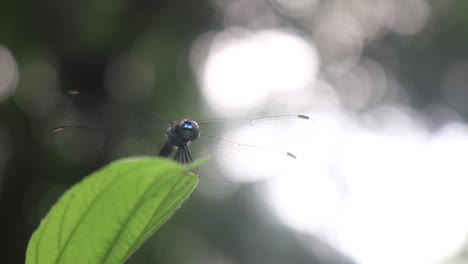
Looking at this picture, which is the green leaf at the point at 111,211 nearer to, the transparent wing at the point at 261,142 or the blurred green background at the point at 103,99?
the transparent wing at the point at 261,142

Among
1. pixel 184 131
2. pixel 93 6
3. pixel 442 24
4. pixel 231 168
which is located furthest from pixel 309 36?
pixel 184 131

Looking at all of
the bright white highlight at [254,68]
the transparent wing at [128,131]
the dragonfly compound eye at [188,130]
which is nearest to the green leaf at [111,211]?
the dragonfly compound eye at [188,130]

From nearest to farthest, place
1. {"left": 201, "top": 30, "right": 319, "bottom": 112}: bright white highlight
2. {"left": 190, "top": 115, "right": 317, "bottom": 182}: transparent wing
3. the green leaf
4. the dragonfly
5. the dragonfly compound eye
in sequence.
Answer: the green leaf → the dragonfly compound eye → the dragonfly → {"left": 190, "top": 115, "right": 317, "bottom": 182}: transparent wing → {"left": 201, "top": 30, "right": 319, "bottom": 112}: bright white highlight

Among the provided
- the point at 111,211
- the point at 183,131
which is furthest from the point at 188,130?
the point at 111,211

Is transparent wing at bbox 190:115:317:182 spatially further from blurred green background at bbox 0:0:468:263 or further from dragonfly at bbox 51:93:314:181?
blurred green background at bbox 0:0:468:263

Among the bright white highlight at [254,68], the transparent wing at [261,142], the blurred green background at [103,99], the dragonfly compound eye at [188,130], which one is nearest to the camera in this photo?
the dragonfly compound eye at [188,130]

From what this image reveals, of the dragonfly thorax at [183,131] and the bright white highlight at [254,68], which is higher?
the bright white highlight at [254,68]

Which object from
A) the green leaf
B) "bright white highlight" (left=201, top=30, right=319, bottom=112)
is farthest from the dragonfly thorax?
"bright white highlight" (left=201, top=30, right=319, bottom=112)

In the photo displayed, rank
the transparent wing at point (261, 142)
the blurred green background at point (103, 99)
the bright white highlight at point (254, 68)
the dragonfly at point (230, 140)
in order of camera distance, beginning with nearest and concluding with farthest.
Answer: the dragonfly at point (230, 140), the transparent wing at point (261, 142), the blurred green background at point (103, 99), the bright white highlight at point (254, 68)
